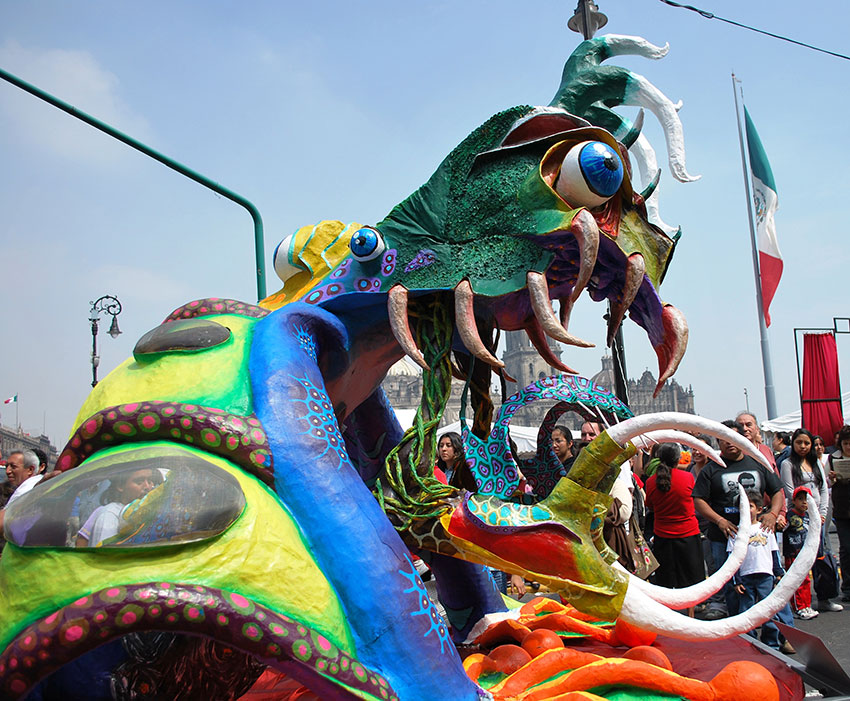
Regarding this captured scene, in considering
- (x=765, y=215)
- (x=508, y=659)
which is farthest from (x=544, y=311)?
(x=765, y=215)

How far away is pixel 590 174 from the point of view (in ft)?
8.33

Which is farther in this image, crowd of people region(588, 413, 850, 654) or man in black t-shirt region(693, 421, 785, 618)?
man in black t-shirt region(693, 421, 785, 618)

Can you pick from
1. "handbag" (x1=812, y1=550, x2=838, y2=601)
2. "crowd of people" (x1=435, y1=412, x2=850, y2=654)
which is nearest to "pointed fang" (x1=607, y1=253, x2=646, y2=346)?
"crowd of people" (x1=435, y1=412, x2=850, y2=654)

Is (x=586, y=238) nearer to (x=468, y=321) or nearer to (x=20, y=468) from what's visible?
(x=468, y=321)

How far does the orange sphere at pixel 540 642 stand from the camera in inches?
113

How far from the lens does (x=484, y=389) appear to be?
131 inches

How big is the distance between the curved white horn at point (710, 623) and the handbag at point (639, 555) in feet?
6.63

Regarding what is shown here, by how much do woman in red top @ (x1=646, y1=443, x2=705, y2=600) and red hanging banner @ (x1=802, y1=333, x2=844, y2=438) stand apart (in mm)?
5754

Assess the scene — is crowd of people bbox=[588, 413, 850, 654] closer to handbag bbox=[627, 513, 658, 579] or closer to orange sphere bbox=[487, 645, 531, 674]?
handbag bbox=[627, 513, 658, 579]

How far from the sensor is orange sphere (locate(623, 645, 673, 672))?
2.61 m

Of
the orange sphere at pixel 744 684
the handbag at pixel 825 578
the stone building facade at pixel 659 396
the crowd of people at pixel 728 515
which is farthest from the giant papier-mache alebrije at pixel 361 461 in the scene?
the stone building facade at pixel 659 396

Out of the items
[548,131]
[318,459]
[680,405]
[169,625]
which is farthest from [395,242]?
[680,405]

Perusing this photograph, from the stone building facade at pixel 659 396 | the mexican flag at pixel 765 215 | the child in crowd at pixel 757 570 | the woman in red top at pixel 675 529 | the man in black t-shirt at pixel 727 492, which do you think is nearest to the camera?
the child in crowd at pixel 757 570

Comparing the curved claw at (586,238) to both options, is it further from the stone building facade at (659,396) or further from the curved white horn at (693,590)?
the stone building facade at (659,396)
